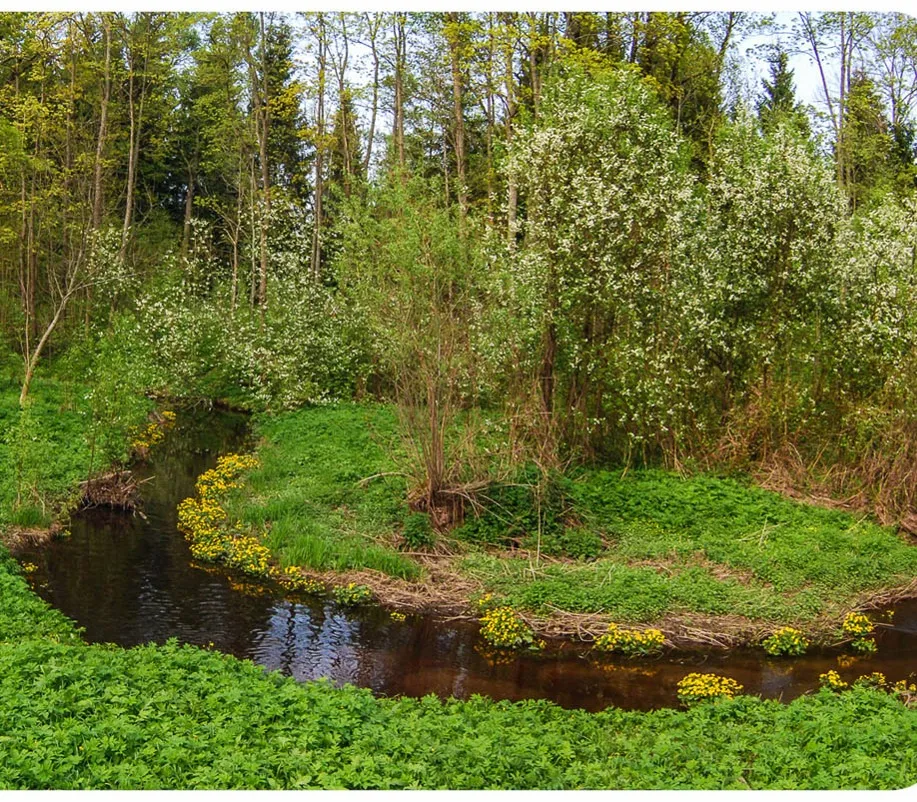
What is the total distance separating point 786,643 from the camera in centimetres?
1186

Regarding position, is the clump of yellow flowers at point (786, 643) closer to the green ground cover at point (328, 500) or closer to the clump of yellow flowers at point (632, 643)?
the clump of yellow flowers at point (632, 643)

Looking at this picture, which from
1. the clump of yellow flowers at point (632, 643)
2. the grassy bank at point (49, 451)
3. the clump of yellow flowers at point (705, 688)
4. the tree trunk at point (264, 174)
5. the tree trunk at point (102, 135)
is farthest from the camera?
the tree trunk at point (102, 135)

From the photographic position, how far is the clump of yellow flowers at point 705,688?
405 inches

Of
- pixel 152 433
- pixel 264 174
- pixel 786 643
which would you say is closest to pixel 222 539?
pixel 786 643

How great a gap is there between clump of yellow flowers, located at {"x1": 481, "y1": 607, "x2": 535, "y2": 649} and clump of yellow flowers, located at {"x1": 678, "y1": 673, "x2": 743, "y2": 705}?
7.01 feet

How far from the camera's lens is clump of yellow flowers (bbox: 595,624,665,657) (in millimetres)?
11719

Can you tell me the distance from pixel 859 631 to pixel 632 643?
10.3 ft

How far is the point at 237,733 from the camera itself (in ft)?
24.1

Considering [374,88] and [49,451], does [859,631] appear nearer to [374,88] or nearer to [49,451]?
[49,451]

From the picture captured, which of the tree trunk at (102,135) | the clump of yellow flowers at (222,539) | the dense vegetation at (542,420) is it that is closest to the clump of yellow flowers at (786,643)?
the dense vegetation at (542,420)

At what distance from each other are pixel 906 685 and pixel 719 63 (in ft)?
80.3

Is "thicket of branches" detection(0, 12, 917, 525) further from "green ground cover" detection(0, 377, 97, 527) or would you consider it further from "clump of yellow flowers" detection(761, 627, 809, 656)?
"clump of yellow flowers" detection(761, 627, 809, 656)

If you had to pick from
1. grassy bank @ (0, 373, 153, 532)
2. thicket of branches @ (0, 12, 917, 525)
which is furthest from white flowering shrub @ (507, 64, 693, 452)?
grassy bank @ (0, 373, 153, 532)

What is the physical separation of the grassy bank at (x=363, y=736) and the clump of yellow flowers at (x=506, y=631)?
2.31 metres
